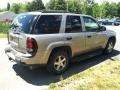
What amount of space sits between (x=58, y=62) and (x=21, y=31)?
1.42m

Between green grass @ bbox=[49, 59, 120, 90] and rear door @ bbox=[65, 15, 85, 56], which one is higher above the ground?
rear door @ bbox=[65, 15, 85, 56]

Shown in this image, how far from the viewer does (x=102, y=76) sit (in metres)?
6.99

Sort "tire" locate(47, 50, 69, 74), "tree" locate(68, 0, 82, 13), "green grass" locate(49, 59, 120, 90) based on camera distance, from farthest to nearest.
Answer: "tree" locate(68, 0, 82, 13) → "tire" locate(47, 50, 69, 74) → "green grass" locate(49, 59, 120, 90)

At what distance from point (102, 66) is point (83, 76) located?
4.40 ft

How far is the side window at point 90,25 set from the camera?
8.47 m

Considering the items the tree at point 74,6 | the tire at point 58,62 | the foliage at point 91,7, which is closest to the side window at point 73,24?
the tire at point 58,62

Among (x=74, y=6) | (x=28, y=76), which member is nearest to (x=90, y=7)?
(x=74, y=6)

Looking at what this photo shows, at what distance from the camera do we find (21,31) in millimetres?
6930

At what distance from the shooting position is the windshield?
6.78 m

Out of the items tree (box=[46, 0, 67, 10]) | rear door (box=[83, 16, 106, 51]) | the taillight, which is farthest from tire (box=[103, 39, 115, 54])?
tree (box=[46, 0, 67, 10])

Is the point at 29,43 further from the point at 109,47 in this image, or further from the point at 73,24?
the point at 109,47

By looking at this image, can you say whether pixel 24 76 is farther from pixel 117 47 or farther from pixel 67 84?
pixel 117 47

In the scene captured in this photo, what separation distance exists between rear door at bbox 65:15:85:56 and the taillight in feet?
3.95

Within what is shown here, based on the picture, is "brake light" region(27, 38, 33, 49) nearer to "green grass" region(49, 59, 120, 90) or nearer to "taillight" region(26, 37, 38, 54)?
"taillight" region(26, 37, 38, 54)
